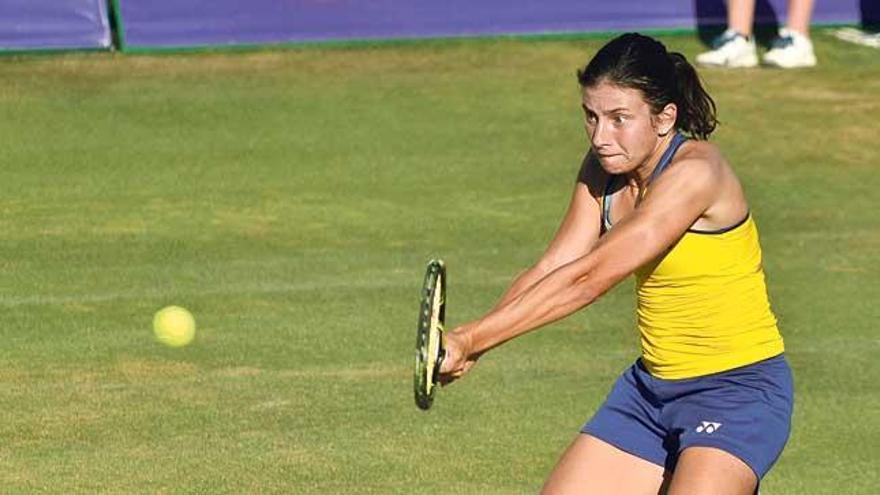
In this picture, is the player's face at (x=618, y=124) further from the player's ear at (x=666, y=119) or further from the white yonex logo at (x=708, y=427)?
the white yonex logo at (x=708, y=427)

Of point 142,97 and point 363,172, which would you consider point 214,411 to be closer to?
point 363,172

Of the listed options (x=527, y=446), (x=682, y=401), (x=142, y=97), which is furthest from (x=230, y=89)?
(x=682, y=401)

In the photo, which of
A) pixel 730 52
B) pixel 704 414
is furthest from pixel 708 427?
pixel 730 52

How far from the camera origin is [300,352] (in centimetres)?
1066

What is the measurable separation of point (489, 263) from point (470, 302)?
2.81 feet

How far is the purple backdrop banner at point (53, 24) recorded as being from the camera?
630 inches

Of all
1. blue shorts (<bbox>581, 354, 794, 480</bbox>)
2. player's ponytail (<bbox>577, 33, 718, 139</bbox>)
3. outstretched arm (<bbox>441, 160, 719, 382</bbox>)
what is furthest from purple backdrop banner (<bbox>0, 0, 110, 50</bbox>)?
outstretched arm (<bbox>441, 160, 719, 382</bbox>)

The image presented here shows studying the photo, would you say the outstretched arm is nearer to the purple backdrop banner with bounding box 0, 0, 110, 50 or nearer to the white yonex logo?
the white yonex logo

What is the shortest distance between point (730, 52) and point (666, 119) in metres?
9.94

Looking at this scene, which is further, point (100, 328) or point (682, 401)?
point (100, 328)

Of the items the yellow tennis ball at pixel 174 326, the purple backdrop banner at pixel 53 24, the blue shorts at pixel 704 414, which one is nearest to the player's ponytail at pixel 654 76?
the blue shorts at pixel 704 414

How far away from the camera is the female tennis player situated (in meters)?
6.27

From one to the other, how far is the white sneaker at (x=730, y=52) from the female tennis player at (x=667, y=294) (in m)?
9.59

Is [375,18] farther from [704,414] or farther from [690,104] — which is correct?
[704,414]
